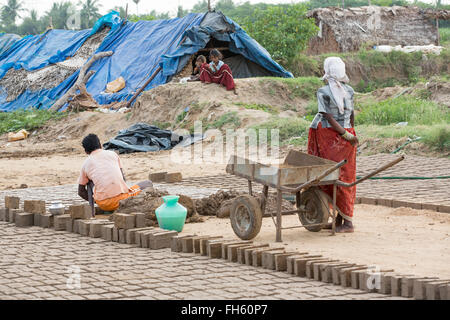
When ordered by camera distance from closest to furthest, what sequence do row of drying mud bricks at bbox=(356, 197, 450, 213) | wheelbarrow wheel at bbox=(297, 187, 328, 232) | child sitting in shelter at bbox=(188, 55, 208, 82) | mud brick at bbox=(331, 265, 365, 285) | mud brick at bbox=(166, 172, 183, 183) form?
mud brick at bbox=(331, 265, 365, 285)
wheelbarrow wheel at bbox=(297, 187, 328, 232)
row of drying mud bricks at bbox=(356, 197, 450, 213)
mud brick at bbox=(166, 172, 183, 183)
child sitting in shelter at bbox=(188, 55, 208, 82)

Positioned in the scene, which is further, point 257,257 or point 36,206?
point 36,206

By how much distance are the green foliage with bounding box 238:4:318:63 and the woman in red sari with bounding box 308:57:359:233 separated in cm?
1561

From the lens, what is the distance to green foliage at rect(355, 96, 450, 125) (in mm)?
13586

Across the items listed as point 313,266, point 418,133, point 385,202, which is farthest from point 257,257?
point 418,133

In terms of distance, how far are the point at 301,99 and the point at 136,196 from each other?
11185 mm

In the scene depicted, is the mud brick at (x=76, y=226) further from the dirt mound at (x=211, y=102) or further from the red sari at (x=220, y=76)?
the red sari at (x=220, y=76)

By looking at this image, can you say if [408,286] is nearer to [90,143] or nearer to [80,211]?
[80,211]

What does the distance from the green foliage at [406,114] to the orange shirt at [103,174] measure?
26.1ft

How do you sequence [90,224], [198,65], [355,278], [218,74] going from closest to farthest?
[355,278], [90,224], [218,74], [198,65]

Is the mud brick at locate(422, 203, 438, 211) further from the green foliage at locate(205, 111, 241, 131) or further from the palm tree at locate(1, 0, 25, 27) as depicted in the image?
the palm tree at locate(1, 0, 25, 27)

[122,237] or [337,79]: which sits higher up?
[337,79]

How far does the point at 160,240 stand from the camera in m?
5.84

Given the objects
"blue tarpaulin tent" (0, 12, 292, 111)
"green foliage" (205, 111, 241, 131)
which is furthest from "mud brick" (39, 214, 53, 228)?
"blue tarpaulin tent" (0, 12, 292, 111)

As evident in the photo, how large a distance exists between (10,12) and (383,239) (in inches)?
2689
